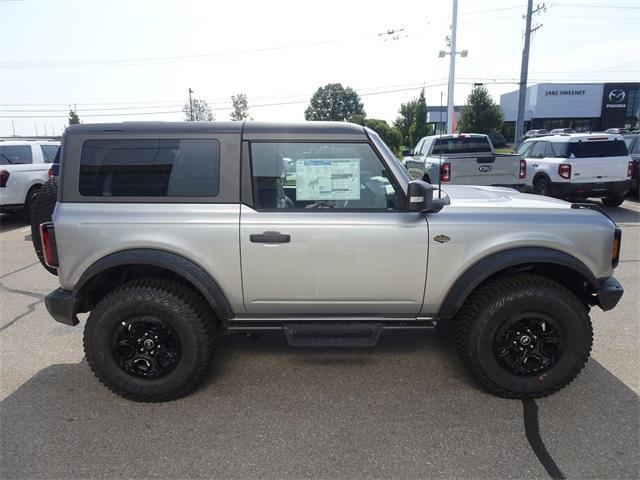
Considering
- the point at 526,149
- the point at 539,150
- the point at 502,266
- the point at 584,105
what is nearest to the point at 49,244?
the point at 502,266

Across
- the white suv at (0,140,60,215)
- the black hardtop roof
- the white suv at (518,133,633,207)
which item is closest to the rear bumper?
the white suv at (518,133,633,207)

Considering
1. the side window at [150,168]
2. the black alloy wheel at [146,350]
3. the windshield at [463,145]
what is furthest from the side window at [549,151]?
the black alloy wheel at [146,350]

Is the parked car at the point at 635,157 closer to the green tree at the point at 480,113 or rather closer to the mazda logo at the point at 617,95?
the green tree at the point at 480,113

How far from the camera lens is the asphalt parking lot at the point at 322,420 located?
2434 mm

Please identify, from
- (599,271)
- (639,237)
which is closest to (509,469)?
(599,271)

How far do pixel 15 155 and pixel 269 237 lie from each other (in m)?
9.79

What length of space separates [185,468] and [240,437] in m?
0.36

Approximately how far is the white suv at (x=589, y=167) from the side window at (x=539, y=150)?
545 millimetres

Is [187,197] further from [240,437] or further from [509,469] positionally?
[509,469]

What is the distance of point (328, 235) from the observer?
2.93 meters

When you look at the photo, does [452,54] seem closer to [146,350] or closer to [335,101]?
[146,350]

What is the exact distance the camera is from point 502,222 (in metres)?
2.98

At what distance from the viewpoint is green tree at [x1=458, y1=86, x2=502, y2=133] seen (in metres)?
43.5

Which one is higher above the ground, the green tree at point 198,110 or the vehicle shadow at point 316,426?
the green tree at point 198,110
